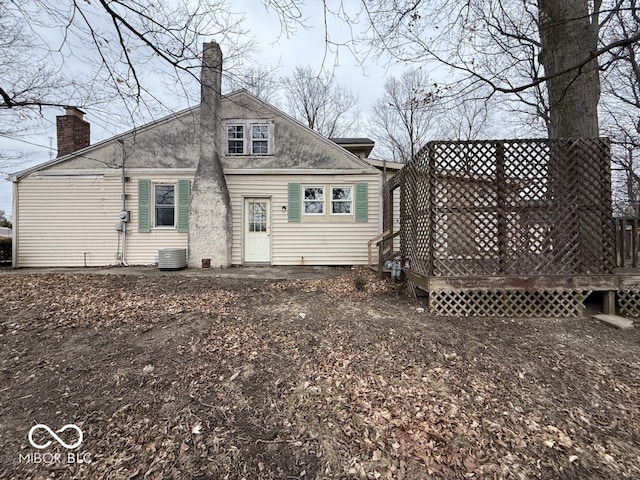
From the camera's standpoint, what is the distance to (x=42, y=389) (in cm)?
262

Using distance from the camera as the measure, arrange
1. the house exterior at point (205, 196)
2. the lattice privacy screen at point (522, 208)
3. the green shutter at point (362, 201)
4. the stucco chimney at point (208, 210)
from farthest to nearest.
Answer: the green shutter at point (362, 201), the house exterior at point (205, 196), the stucco chimney at point (208, 210), the lattice privacy screen at point (522, 208)

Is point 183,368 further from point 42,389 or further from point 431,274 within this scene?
point 431,274

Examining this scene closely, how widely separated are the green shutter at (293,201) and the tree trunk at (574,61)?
20.7ft

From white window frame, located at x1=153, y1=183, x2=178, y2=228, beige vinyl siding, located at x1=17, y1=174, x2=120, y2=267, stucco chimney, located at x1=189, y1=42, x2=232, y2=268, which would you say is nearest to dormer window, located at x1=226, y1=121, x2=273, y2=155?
stucco chimney, located at x1=189, y1=42, x2=232, y2=268

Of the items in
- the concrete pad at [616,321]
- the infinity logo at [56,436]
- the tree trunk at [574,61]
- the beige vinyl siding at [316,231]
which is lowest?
the infinity logo at [56,436]

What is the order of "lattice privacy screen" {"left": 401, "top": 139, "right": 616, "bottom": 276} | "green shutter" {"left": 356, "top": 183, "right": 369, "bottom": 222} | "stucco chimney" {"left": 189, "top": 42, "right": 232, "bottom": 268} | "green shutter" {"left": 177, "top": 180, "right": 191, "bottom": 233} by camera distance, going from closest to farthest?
"lattice privacy screen" {"left": 401, "top": 139, "right": 616, "bottom": 276}
"stucco chimney" {"left": 189, "top": 42, "right": 232, "bottom": 268}
"green shutter" {"left": 177, "top": 180, "right": 191, "bottom": 233}
"green shutter" {"left": 356, "top": 183, "right": 369, "bottom": 222}

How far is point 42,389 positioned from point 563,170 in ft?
21.8

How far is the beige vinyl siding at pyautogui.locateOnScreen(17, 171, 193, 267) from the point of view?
9125 mm

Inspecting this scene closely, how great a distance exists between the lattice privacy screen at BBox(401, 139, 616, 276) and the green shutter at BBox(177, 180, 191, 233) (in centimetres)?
714

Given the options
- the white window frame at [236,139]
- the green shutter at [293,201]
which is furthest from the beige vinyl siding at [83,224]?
the green shutter at [293,201]

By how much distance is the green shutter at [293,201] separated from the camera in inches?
370

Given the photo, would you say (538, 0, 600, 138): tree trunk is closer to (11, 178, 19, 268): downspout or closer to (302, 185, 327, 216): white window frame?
(302, 185, 327, 216): white window frame

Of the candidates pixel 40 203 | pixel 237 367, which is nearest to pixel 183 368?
pixel 237 367

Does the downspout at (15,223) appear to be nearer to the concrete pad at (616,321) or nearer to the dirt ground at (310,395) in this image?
the dirt ground at (310,395)
